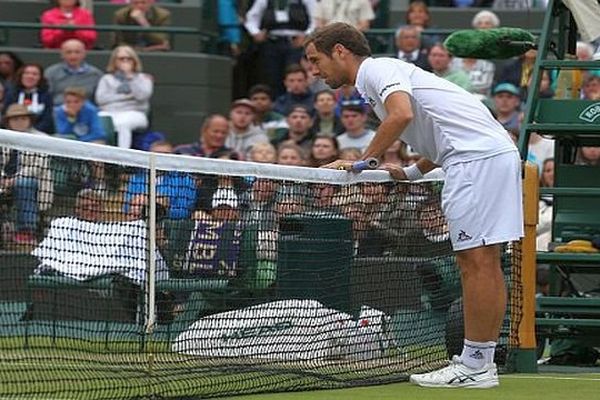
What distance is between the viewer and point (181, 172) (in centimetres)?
862

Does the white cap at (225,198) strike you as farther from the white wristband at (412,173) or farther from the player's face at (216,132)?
the player's face at (216,132)

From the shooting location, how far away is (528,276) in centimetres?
1055

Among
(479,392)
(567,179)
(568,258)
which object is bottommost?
(479,392)

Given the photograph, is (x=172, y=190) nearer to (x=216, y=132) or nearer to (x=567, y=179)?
(x=567, y=179)

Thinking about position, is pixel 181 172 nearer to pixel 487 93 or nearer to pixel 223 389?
pixel 223 389

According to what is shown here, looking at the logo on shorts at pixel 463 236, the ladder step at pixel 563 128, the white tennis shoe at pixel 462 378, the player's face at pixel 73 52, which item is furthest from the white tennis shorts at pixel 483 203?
the player's face at pixel 73 52

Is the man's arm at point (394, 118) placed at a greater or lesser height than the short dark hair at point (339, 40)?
lesser

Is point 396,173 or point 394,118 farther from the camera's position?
point 396,173

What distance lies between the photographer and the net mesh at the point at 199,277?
8547 mm

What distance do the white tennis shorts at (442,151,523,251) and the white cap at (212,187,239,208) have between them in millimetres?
1157

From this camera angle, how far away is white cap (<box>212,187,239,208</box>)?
29.6ft

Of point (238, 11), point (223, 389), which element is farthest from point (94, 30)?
point (223, 389)

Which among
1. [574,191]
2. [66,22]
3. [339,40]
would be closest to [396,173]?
[339,40]

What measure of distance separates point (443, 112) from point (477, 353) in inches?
52.1
